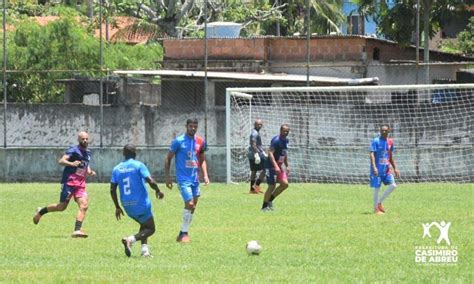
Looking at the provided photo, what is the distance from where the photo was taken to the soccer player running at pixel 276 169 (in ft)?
78.2

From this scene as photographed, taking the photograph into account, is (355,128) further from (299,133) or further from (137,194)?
(137,194)

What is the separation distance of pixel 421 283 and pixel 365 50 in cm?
2983

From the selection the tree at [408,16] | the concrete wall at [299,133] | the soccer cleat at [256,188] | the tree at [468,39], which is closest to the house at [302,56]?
the tree at [408,16]

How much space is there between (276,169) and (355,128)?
11821 mm

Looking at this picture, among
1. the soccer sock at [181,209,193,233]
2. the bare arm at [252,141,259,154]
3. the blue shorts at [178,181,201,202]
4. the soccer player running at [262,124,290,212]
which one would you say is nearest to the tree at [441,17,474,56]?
the bare arm at [252,141,259,154]

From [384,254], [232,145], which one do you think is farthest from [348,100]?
[384,254]

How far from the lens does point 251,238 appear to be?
18.5m

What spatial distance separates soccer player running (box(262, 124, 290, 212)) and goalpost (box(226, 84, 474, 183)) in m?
8.86

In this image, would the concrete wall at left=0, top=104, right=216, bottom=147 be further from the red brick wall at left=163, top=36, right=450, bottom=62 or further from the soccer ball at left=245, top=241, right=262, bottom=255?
the soccer ball at left=245, top=241, right=262, bottom=255

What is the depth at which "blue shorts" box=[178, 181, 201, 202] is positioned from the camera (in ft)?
60.8

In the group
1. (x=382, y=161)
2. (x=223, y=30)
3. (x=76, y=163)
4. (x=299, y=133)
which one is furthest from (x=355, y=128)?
(x=76, y=163)

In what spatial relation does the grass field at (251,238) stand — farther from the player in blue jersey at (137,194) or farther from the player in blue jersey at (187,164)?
the player in blue jersey at (187,164)

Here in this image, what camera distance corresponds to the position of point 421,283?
12.8 m

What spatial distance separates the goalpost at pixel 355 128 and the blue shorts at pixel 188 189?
15.1 metres
